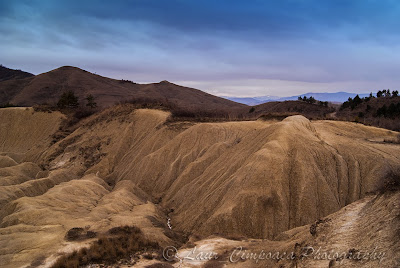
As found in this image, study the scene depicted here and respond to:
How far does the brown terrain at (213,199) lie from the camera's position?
10.1 metres

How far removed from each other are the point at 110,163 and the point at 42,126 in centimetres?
2308

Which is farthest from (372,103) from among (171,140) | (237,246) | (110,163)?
(237,246)

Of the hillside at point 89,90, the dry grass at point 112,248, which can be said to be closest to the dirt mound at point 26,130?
the hillside at point 89,90

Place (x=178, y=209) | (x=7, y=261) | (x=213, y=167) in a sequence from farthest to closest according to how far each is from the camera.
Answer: (x=213, y=167) → (x=178, y=209) → (x=7, y=261)

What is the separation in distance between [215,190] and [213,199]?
0.86 meters

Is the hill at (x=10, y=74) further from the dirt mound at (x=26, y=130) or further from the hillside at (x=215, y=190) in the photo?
→ the hillside at (x=215, y=190)

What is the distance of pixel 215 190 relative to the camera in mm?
19625

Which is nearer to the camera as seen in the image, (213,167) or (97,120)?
(213,167)

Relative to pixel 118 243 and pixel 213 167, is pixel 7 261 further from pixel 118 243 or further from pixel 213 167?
pixel 213 167

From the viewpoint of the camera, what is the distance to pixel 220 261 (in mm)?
11977

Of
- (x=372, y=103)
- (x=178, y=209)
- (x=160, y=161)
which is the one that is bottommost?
(x=178, y=209)

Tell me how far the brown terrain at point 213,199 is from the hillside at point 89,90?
5420 cm

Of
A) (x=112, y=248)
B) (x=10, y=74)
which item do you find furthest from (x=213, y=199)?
(x=10, y=74)

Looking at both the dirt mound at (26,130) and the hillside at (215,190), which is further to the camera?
the dirt mound at (26,130)
